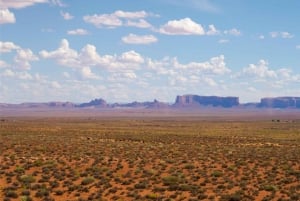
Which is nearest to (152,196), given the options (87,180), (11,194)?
(87,180)

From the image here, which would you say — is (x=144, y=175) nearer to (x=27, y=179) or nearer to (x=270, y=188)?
(x=27, y=179)

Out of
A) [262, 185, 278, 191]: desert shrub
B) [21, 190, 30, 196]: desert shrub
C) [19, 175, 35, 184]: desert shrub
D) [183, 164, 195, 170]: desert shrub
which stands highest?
[183, 164, 195, 170]: desert shrub

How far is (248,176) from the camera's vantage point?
3212 cm

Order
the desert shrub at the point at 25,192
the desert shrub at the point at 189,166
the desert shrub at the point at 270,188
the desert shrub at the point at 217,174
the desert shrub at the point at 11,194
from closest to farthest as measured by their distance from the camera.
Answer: the desert shrub at the point at 11,194
the desert shrub at the point at 25,192
the desert shrub at the point at 270,188
the desert shrub at the point at 217,174
the desert shrub at the point at 189,166

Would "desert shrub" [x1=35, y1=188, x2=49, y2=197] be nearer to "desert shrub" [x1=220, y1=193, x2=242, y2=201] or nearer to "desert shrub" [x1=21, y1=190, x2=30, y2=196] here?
"desert shrub" [x1=21, y1=190, x2=30, y2=196]

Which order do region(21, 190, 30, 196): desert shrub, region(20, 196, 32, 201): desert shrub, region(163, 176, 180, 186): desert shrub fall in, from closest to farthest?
region(20, 196, 32, 201): desert shrub
region(21, 190, 30, 196): desert shrub
region(163, 176, 180, 186): desert shrub

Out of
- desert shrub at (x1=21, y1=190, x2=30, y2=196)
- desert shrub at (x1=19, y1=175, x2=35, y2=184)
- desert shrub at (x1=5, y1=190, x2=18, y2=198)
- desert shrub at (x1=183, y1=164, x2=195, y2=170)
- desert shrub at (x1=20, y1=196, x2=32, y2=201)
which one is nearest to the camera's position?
Result: desert shrub at (x1=20, y1=196, x2=32, y2=201)

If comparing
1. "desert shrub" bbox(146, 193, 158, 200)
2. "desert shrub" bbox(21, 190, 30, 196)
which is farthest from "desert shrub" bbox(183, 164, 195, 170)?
"desert shrub" bbox(21, 190, 30, 196)

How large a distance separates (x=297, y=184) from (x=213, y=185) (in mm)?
5784

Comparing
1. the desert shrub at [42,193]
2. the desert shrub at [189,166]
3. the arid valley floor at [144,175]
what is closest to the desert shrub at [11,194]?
the arid valley floor at [144,175]

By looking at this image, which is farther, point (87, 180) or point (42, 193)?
point (87, 180)

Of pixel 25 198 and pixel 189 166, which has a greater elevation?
pixel 189 166

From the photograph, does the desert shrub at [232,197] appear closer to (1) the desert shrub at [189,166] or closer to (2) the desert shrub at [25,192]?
(1) the desert shrub at [189,166]

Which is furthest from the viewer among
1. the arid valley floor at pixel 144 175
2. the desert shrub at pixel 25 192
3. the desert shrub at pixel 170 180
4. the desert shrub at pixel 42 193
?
the desert shrub at pixel 170 180
